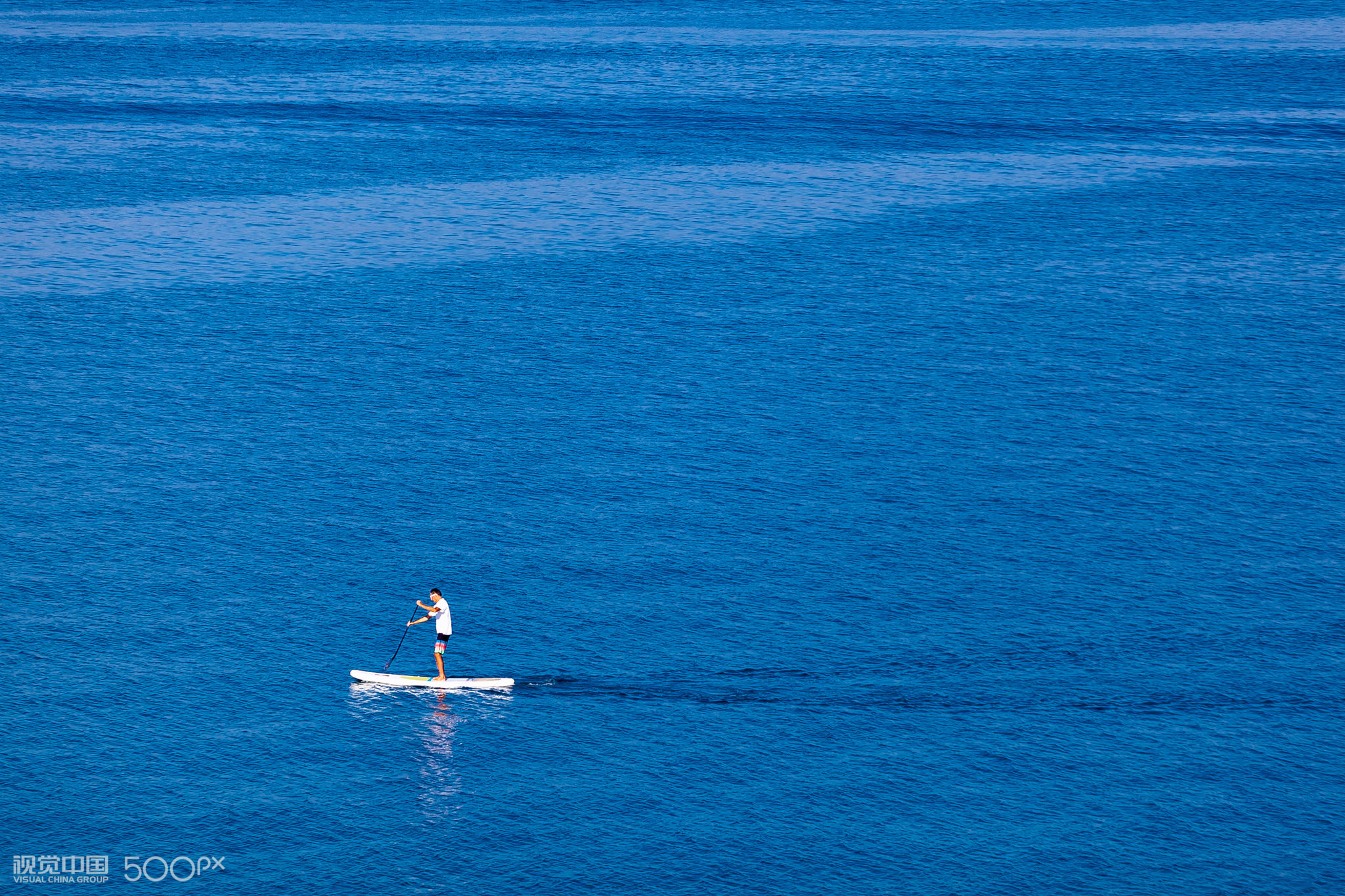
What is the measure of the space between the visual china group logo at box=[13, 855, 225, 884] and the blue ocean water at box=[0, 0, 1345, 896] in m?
0.39

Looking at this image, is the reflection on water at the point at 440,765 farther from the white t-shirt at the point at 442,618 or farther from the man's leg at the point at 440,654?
the white t-shirt at the point at 442,618

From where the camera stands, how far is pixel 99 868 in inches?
1911

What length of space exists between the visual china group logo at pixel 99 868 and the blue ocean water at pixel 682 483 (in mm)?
390

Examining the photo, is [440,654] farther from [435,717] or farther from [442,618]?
[435,717]

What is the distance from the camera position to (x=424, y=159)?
458 feet

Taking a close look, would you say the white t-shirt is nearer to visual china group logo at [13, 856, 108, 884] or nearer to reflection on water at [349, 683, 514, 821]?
reflection on water at [349, 683, 514, 821]

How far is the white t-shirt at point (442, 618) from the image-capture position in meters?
56.3

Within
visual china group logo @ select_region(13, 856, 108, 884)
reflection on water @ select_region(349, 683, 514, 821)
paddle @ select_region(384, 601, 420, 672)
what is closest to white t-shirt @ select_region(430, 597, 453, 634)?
paddle @ select_region(384, 601, 420, 672)

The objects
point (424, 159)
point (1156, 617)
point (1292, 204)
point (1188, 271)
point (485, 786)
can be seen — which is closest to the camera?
point (485, 786)

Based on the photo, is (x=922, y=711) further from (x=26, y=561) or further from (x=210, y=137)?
(x=210, y=137)

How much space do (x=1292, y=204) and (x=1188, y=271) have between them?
66.1ft

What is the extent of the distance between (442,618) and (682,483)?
79.9 feet

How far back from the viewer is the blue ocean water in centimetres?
5175

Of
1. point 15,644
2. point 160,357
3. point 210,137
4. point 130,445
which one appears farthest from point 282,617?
point 210,137
